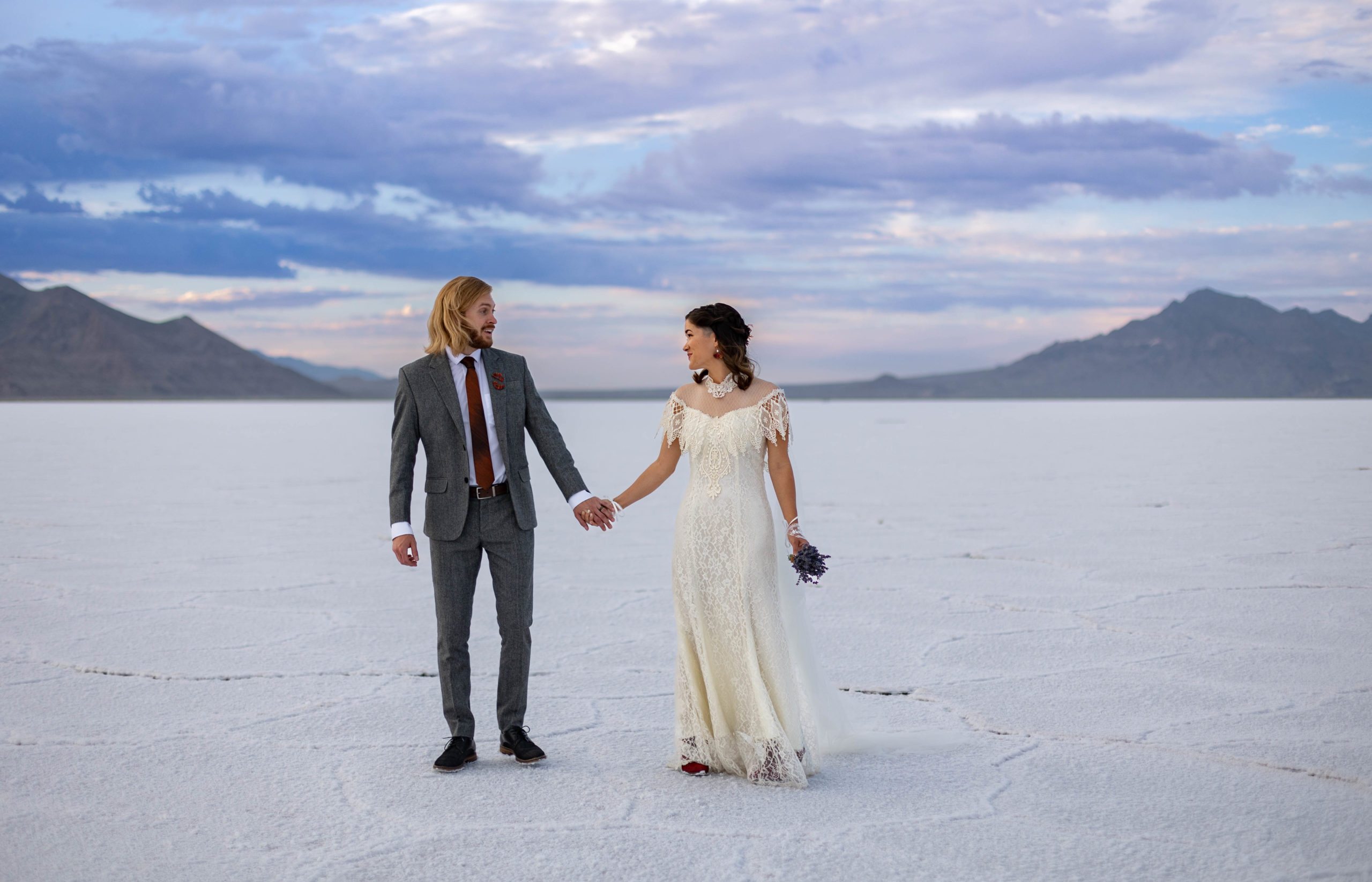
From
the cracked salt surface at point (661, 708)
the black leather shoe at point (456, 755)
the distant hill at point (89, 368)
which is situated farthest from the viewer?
the distant hill at point (89, 368)

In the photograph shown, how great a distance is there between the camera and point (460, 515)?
3.56 metres

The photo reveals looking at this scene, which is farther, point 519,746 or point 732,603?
point 519,746

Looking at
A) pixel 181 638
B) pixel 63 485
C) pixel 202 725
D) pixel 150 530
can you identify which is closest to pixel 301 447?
A: pixel 63 485

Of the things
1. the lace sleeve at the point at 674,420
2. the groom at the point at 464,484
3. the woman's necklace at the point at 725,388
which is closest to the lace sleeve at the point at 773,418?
the woman's necklace at the point at 725,388

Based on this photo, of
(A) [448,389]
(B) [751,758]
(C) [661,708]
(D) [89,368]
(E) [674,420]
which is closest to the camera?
(B) [751,758]

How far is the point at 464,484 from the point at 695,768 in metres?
1.11

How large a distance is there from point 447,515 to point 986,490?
10.6 metres

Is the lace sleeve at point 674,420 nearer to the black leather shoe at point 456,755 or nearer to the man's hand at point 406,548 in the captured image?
the man's hand at point 406,548

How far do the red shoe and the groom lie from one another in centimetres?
45

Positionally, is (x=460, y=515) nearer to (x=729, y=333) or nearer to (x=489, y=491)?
(x=489, y=491)

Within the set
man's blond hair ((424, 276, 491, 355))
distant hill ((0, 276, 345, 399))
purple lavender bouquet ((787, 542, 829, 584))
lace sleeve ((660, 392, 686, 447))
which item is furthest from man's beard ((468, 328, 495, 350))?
distant hill ((0, 276, 345, 399))

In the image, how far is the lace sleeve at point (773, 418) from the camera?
3547 millimetres

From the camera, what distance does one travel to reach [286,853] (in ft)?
9.65

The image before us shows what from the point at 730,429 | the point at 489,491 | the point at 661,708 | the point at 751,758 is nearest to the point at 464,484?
the point at 489,491
